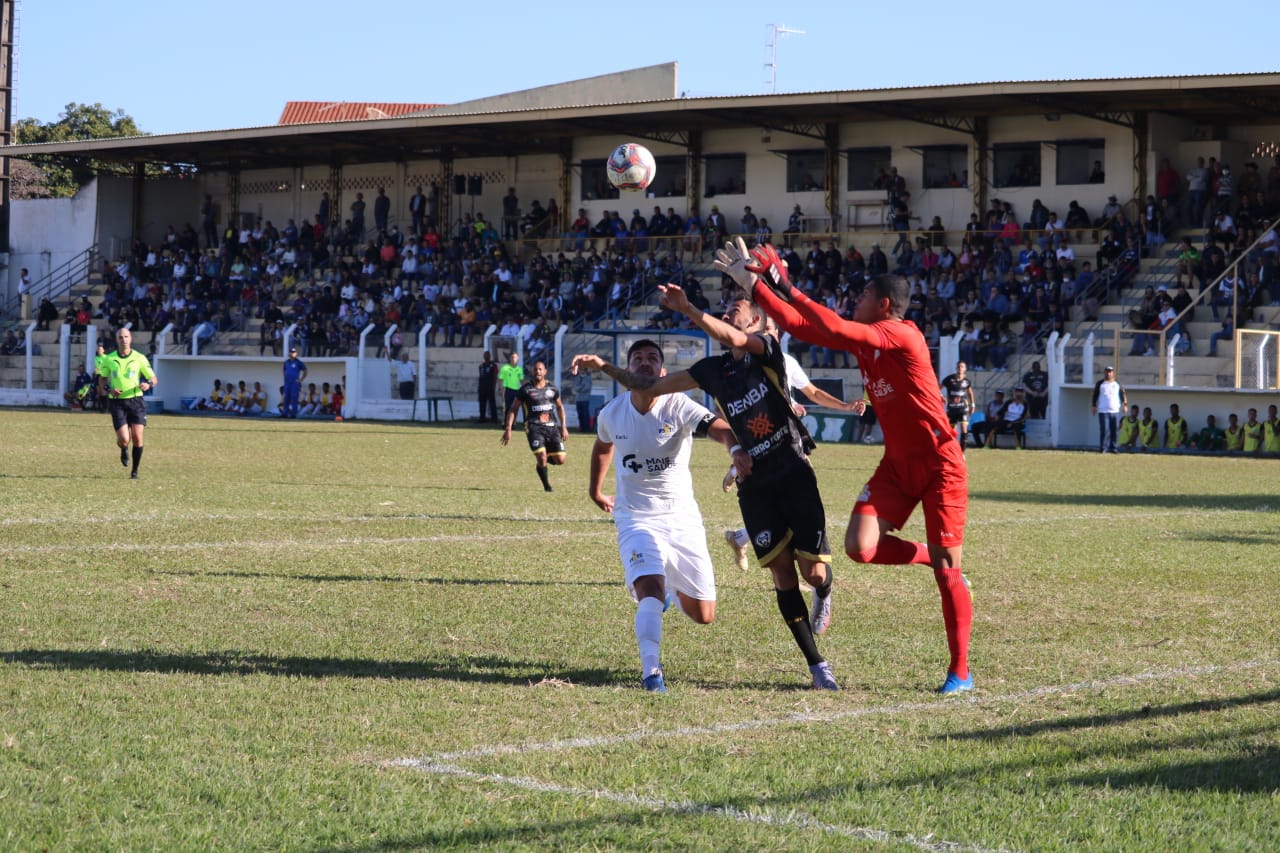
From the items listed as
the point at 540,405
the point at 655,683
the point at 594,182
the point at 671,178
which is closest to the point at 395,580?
the point at 655,683

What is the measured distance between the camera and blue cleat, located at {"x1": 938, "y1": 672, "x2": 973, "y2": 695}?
7188 millimetres

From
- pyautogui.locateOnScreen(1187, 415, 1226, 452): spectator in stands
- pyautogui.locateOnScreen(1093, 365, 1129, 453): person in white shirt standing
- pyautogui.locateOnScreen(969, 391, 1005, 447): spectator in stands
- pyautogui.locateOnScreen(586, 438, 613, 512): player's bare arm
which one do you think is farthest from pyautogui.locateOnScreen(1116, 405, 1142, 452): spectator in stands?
pyautogui.locateOnScreen(586, 438, 613, 512): player's bare arm

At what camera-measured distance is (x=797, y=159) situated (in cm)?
4606

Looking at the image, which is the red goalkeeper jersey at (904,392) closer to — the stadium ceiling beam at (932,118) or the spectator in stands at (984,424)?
the spectator in stands at (984,424)

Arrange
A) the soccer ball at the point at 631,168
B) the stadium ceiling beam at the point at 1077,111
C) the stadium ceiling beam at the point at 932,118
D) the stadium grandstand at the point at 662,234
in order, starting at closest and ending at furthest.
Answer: the soccer ball at the point at 631,168 < the stadium grandstand at the point at 662,234 < the stadium ceiling beam at the point at 1077,111 < the stadium ceiling beam at the point at 932,118

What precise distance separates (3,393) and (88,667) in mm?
48218

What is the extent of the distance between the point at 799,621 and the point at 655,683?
820mm

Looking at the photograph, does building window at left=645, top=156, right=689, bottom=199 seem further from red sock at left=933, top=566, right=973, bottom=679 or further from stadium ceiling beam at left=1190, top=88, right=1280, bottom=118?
red sock at left=933, top=566, right=973, bottom=679

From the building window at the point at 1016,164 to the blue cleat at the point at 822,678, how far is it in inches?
1451

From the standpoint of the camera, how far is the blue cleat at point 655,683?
7.16 metres

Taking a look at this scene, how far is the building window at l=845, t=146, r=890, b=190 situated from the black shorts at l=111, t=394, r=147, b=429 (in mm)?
28331

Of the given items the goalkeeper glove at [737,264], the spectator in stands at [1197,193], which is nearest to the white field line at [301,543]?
the goalkeeper glove at [737,264]

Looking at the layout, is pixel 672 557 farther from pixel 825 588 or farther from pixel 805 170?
pixel 805 170

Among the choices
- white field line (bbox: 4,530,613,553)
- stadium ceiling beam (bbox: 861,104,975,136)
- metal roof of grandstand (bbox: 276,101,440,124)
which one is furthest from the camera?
metal roof of grandstand (bbox: 276,101,440,124)
